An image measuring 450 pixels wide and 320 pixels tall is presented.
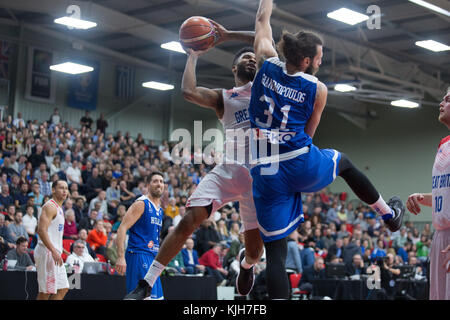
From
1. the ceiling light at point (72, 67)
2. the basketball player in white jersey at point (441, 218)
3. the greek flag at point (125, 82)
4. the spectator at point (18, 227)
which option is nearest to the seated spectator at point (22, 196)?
the spectator at point (18, 227)

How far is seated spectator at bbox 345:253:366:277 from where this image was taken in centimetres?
1576

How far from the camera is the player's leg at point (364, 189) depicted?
4207mm

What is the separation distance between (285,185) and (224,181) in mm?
697

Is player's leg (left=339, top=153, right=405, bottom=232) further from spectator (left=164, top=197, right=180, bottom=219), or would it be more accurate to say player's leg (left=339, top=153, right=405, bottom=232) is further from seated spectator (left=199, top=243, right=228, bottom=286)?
spectator (left=164, top=197, right=180, bottom=219)

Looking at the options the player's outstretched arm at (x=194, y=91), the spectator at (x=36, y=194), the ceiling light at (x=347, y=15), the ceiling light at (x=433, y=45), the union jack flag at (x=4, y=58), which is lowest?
the spectator at (x=36, y=194)

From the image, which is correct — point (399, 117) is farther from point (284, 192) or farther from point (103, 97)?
point (284, 192)

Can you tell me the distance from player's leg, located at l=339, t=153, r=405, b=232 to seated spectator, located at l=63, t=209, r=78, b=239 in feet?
30.5

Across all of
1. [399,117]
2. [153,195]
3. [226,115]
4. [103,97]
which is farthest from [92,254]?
→ [399,117]

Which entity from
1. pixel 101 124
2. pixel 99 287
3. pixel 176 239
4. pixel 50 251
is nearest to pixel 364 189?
pixel 176 239

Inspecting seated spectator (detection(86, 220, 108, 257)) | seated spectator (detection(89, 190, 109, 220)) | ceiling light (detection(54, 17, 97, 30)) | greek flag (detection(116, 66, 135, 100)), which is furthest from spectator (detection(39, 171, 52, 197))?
greek flag (detection(116, 66, 135, 100))

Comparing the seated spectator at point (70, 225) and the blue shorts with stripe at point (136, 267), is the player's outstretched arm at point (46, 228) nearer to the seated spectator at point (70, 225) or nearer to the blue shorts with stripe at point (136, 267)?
the blue shorts with stripe at point (136, 267)

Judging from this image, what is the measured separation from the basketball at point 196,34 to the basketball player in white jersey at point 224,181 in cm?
7

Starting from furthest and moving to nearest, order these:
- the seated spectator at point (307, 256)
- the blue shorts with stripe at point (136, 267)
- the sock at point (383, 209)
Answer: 1. the seated spectator at point (307, 256)
2. the blue shorts with stripe at point (136, 267)
3. the sock at point (383, 209)

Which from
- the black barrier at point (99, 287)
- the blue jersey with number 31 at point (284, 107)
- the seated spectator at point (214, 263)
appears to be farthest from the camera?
the seated spectator at point (214, 263)
